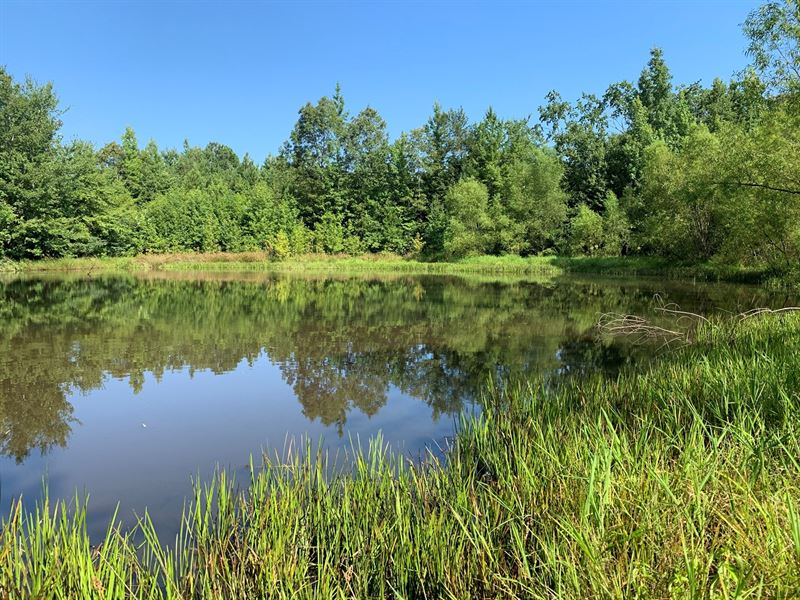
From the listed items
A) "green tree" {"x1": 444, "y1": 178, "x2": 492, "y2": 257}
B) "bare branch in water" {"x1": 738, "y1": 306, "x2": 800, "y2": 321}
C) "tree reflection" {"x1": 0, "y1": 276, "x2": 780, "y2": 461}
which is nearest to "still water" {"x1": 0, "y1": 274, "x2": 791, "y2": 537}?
"tree reflection" {"x1": 0, "y1": 276, "x2": 780, "y2": 461}

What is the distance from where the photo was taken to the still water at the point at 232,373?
→ 5.63 m

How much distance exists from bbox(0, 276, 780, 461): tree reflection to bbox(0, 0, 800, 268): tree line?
943 cm

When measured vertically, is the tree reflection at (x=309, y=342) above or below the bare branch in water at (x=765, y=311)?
below

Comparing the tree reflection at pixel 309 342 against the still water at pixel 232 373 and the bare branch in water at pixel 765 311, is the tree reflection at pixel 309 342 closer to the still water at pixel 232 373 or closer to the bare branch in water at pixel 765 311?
the still water at pixel 232 373

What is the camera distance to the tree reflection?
8203 mm

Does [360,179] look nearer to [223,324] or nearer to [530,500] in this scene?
[223,324]

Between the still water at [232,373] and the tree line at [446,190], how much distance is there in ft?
36.9

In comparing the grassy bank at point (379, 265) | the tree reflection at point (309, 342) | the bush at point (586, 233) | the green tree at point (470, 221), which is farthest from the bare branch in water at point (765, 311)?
the green tree at point (470, 221)

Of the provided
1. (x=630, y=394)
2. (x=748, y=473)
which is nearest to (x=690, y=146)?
(x=630, y=394)

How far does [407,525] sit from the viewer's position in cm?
295

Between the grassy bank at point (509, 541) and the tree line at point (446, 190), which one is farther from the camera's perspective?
the tree line at point (446, 190)

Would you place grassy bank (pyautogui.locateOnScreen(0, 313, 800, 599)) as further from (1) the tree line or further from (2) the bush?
(2) the bush

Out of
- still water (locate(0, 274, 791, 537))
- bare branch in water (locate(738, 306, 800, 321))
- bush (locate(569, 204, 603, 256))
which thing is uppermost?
bush (locate(569, 204, 603, 256))

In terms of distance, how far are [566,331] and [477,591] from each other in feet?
40.3
